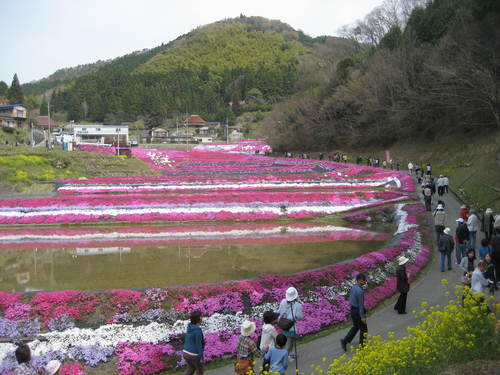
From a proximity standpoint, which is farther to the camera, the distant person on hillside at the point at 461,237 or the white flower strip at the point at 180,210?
the white flower strip at the point at 180,210

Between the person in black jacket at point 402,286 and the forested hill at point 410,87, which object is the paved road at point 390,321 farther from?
the forested hill at point 410,87

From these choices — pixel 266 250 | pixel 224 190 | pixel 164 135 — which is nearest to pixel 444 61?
pixel 224 190

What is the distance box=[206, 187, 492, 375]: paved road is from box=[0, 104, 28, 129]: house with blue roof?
8325 centimetres

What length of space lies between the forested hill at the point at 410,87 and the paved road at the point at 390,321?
28.3 m

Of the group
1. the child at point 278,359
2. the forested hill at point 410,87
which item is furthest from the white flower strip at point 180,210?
the forested hill at point 410,87

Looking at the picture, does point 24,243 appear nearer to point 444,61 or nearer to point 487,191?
point 487,191

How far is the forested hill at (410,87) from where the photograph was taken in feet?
120

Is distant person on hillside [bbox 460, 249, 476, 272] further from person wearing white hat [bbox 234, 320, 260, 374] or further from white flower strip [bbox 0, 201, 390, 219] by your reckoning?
white flower strip [bbox 0, 201, 390, 219]

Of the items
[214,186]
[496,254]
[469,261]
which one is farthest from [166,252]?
[214,186]

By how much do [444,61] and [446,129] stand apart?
335 inches

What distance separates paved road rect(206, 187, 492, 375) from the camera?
27.8 feet

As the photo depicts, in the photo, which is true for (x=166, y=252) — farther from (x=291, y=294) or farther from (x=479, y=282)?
(x=479, y=282)

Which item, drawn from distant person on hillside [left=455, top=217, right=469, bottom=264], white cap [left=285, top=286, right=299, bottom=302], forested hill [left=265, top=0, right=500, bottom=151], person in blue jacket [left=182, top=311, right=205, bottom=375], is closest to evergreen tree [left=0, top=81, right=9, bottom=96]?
forested hill [left=265, top=0, right=500, bottom=151]

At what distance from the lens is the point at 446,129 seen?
47.0 meters
